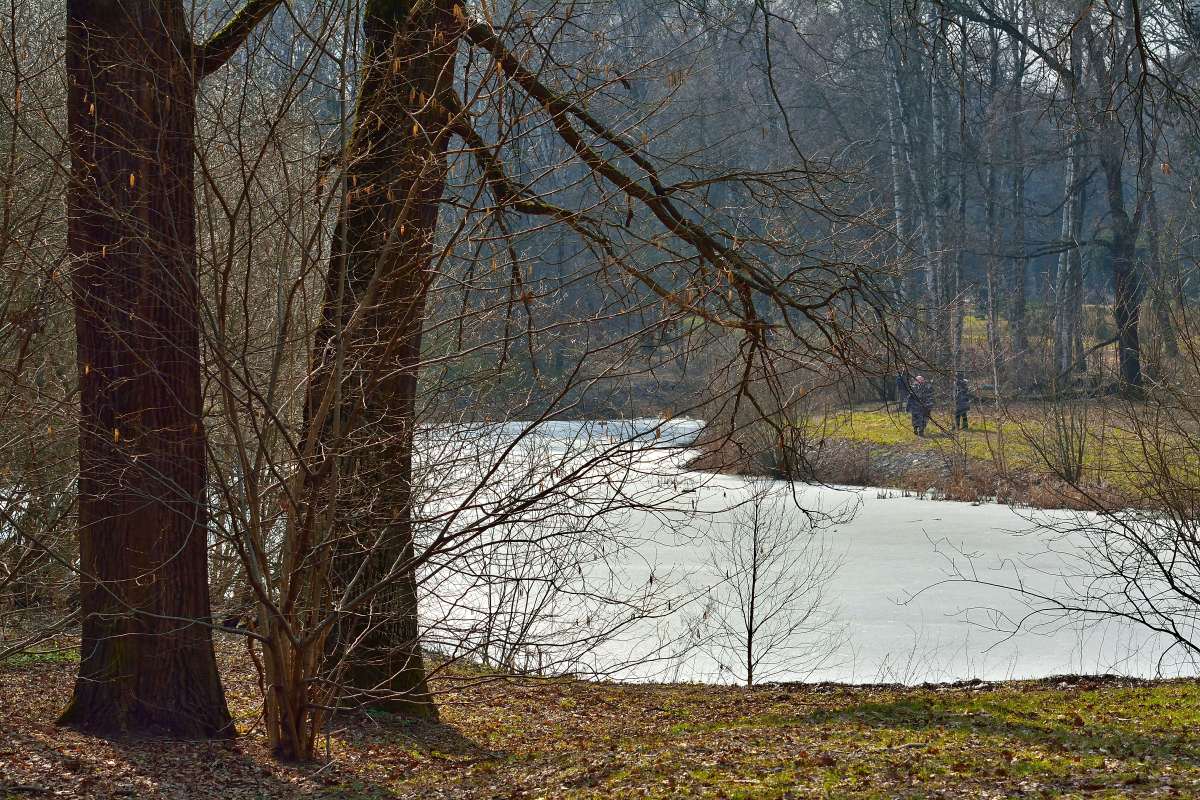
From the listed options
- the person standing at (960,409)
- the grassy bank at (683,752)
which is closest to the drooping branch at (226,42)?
the grassy bank at (683,752)

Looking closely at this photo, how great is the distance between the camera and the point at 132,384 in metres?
6.04

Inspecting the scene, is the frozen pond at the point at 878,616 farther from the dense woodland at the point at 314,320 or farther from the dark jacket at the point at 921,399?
the dense woodland at the point at 314,320

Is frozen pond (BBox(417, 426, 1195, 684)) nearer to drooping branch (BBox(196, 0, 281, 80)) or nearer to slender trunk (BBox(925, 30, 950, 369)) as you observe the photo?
drooping branch (BBox(196, 0, 281, 80))

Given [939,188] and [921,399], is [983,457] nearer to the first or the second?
[939,188]

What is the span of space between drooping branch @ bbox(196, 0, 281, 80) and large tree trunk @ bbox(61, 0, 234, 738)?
27 centimetres

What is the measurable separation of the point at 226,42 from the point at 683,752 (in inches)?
185

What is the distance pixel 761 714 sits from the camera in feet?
26.1

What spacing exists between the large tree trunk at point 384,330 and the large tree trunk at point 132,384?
0.79 metres

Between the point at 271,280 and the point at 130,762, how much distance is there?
3783mm

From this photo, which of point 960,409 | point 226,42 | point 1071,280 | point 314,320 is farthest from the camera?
point 1071,280

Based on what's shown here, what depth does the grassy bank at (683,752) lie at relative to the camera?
512 centimetres

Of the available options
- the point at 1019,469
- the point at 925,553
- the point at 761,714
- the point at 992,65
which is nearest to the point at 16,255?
the point at 761,714

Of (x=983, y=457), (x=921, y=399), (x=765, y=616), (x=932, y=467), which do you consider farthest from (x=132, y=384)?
(x=983, y=457)

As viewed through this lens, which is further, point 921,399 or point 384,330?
point 921,399
